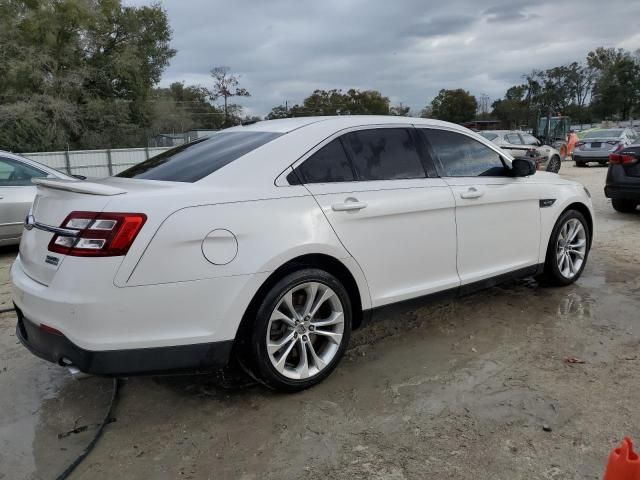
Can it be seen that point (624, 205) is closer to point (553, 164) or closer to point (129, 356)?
point (553, 164)

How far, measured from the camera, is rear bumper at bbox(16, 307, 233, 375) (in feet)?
8.87

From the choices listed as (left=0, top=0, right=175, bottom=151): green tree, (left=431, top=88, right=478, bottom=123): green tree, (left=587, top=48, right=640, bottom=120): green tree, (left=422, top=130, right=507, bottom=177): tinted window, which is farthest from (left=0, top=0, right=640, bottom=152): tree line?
(left=587, top=48, right=640, bottom=120): green tree

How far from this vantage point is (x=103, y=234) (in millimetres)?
2670

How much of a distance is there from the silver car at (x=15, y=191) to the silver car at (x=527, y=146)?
1199 centimetres

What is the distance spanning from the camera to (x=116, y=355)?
271 cm

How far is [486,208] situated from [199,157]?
2.18 m

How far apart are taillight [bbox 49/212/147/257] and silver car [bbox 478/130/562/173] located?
14.0 meters

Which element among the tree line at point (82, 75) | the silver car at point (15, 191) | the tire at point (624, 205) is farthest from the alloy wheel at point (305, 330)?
the tree line at point (82, 75)

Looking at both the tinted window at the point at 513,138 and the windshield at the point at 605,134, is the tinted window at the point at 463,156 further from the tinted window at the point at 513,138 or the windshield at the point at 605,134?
the windshield at the point at 605,134

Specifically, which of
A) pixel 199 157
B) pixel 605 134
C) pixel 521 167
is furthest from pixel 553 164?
pixel 199 157

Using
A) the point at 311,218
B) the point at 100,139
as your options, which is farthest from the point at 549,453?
the point at 100,139

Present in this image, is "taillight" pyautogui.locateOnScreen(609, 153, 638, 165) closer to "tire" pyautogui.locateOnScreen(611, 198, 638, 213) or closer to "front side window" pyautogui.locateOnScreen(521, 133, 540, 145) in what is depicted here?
"tire" pyautogui.locateOnScreen(611, 198, 638, 213)

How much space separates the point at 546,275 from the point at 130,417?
379 centimetres

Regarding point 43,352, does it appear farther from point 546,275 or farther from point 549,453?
point 546,275
